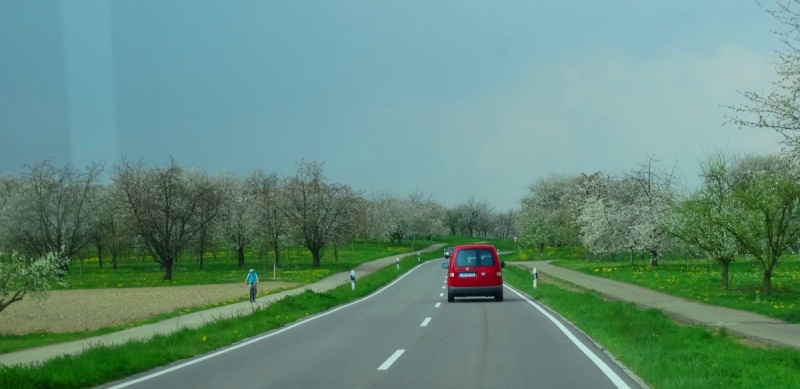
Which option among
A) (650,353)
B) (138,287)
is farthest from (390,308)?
(138,287)

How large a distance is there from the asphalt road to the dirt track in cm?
1000

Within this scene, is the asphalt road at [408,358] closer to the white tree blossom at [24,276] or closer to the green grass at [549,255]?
the white tree blossom at [24,276]

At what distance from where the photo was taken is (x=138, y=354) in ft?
40.3

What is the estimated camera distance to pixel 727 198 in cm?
2678

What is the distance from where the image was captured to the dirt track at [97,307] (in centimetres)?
2480

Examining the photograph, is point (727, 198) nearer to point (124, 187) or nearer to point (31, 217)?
point (124, 187)

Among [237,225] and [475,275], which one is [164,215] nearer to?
[237,225]

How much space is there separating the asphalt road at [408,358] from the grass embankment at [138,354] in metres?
0.39

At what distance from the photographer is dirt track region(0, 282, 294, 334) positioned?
24797 millimetres

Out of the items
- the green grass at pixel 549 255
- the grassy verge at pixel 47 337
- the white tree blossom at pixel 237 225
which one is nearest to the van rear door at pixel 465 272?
the grassy verge at pixel 47 337

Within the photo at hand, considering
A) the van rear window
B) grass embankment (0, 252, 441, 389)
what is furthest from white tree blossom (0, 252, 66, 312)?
the van rear window

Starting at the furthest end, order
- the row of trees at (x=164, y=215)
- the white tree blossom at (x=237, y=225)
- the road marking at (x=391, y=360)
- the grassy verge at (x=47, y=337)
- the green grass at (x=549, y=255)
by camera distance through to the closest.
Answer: the green grass at (x=549, y=255), the white tree blossom at (x=237, y=225), the row of trees at (x=164, y=215), the grassy verge at (x=47, y=337), the road marking at (x=391, y=360)

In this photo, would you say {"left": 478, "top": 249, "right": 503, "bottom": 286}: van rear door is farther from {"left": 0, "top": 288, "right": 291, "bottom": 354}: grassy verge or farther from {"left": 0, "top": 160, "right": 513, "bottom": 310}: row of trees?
{"left": 0, "top": 160, "right": 513, "bottom": 310}: row of trees

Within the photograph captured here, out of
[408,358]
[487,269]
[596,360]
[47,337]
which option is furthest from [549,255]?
[408,358]
